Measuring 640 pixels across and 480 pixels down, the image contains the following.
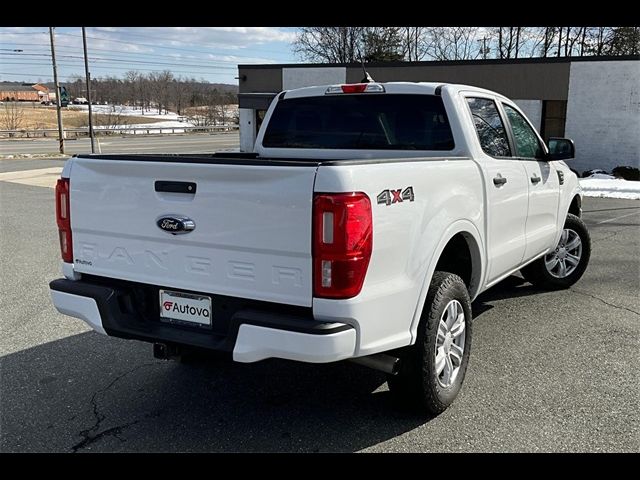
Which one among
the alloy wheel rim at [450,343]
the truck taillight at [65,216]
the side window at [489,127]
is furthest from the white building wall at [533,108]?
the truck taillight at [65,216]

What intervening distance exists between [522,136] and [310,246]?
10.0 ft

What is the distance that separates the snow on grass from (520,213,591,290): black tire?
30.6ft

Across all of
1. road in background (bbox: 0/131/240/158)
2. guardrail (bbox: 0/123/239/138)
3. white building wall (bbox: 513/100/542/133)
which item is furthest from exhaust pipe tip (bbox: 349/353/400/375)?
guardrail (bbox: 0/123/239/138)

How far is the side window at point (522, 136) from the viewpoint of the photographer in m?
4.84

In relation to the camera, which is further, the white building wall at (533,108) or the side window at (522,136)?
the white building wall at (533,108)

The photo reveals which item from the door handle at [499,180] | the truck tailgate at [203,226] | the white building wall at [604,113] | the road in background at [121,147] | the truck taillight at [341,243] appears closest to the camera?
the truck taillight at [341,243]

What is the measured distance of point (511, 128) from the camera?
476cm

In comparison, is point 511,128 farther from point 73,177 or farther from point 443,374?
point 73,177

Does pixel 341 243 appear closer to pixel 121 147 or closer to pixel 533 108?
pixel 533 108

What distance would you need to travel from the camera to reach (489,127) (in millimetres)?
4453

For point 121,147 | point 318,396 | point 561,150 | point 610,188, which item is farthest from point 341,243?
point 121,147

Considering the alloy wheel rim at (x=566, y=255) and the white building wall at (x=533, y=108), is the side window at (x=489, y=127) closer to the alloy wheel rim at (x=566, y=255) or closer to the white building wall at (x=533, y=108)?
the alloy wheel rim at (x=566, y=255)
